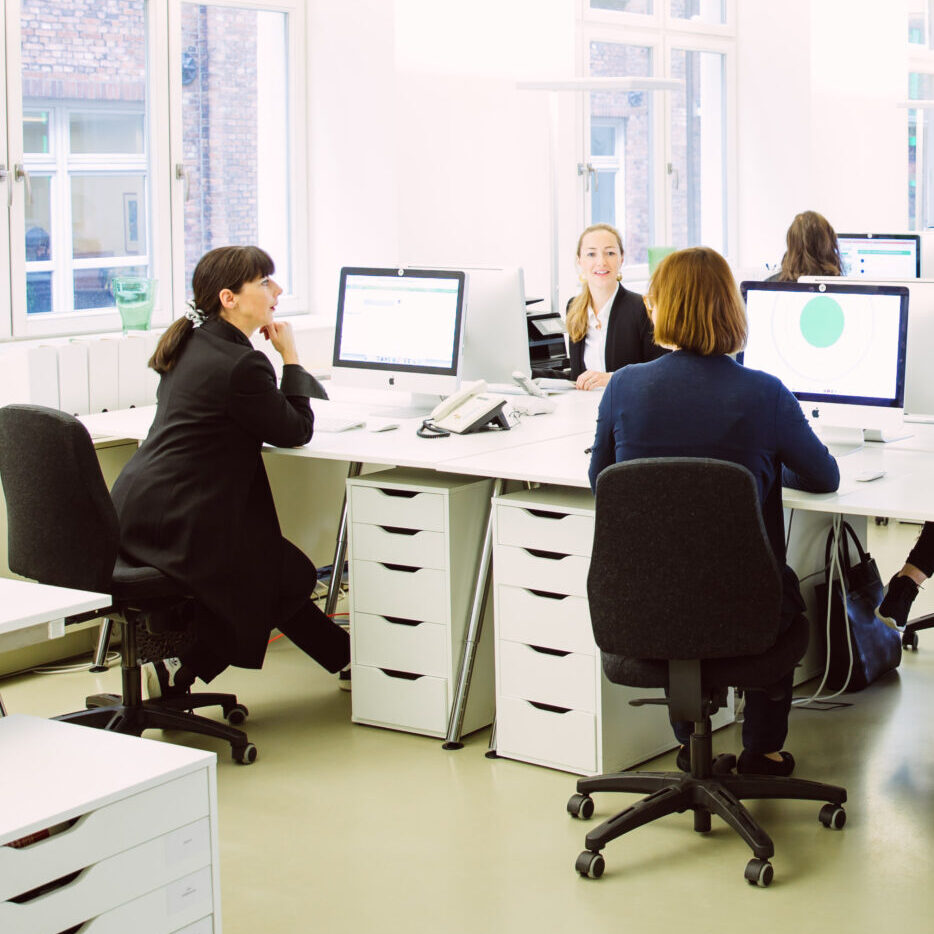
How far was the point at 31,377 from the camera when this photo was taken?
171 inches

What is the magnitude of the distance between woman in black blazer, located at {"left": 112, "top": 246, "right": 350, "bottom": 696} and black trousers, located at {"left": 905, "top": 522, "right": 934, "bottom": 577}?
5.12ft

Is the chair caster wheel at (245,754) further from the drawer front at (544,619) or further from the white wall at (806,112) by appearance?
the white wall at (806,112)

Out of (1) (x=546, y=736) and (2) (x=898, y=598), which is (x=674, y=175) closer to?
(2) (x=898, y=598)

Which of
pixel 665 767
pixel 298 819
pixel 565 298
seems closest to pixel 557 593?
pixel 665 767

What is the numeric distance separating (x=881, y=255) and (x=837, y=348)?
3243mm

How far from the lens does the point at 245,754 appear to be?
138 inches

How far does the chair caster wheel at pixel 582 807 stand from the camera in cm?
312

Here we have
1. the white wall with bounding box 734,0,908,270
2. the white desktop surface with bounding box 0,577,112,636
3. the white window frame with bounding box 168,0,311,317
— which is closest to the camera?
the white desktop surface with bounding box 0,577,112,636

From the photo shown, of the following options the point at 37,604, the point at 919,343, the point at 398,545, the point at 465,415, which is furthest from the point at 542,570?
the point at 37,604

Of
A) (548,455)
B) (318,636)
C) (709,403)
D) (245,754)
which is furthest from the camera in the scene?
(318,636)

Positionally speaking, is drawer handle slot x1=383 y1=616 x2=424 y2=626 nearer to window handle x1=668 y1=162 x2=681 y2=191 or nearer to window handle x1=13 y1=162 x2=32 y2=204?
window handle x1=13 y1=162 x2=32 y2=204

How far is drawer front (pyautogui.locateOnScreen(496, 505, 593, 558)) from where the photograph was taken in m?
3.33

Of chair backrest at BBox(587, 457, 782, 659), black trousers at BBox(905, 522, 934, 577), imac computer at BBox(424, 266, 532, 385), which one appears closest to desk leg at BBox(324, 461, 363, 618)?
imac computer at BBox(424, 266, 532, 385)

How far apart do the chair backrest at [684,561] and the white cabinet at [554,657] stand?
22.4 inches
